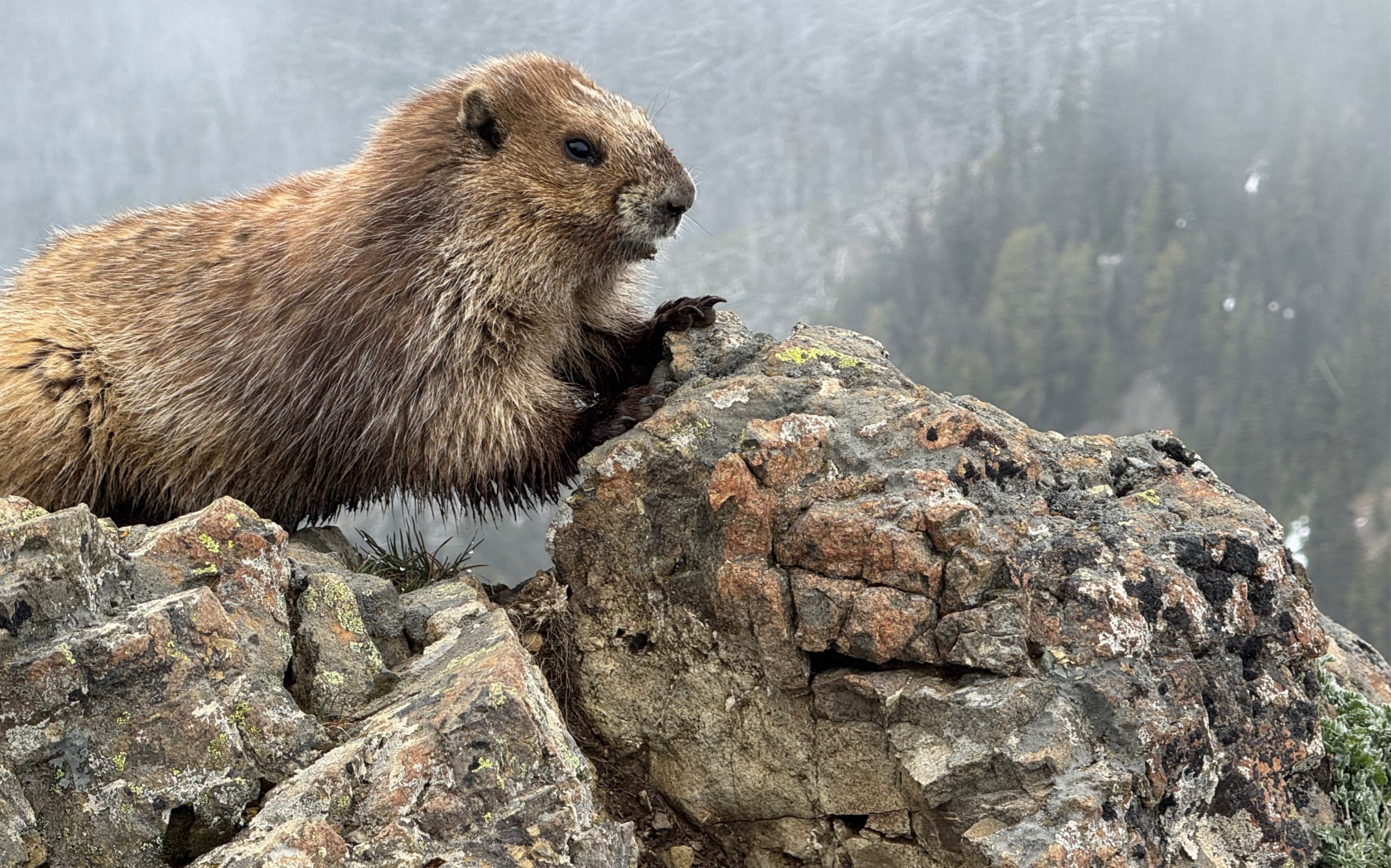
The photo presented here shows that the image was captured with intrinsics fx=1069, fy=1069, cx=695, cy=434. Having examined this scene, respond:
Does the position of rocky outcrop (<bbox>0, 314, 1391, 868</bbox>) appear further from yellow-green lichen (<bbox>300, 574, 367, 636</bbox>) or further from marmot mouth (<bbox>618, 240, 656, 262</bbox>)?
marmot mouth (<bbox>618, 240, 656, 262</bbox>)

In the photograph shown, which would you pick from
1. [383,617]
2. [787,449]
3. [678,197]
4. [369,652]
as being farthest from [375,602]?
[678,197]

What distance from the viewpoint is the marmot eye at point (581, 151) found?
7.09 metres

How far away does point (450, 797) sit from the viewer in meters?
4.23

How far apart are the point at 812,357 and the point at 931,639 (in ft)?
7.58

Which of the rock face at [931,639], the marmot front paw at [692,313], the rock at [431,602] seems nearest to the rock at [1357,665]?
the rock face at [931,639]

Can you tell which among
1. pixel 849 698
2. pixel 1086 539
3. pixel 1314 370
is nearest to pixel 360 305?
pixel 849 698

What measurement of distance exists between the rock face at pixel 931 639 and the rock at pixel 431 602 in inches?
23.7

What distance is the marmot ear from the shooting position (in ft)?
23.4

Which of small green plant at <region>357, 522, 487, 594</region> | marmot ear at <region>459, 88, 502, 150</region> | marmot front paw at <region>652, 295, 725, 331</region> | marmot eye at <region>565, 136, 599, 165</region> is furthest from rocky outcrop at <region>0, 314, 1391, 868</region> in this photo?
marmot ear at <region>459, 88, 502, 150</region>

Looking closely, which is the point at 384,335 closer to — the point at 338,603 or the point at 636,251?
the point at 636,251

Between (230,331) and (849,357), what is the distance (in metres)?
4.15

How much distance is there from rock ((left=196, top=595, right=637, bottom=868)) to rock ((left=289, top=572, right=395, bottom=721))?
301 millimetres

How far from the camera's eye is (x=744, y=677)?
5566 mm

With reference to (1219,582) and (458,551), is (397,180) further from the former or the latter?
(1219,582)
